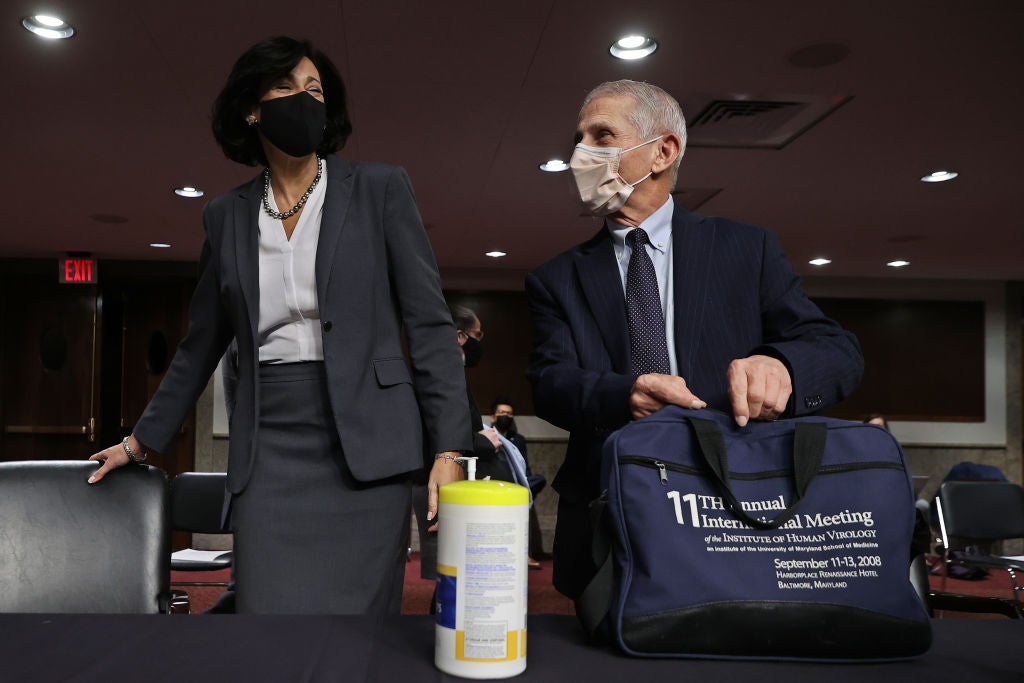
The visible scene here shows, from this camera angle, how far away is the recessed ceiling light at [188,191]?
527cm

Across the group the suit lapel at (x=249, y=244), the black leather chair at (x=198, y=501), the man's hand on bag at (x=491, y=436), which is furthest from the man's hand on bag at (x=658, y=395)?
the black leather chair at (x=198, y=501)

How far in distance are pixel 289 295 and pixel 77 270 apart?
7181 mm

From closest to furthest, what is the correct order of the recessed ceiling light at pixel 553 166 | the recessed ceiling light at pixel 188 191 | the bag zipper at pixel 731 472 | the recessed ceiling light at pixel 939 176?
the bag zipper at pixel 731 472
the recessed ceiling light at pixel 553 166
the recessed ceiling light at pixel 939 176
the recessed ceiling light at pixel 188 191

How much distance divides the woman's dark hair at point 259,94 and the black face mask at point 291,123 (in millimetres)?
46

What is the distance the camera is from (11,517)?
125 centimetres

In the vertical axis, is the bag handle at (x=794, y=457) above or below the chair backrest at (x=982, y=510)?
above

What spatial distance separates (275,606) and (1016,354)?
30.5 feet

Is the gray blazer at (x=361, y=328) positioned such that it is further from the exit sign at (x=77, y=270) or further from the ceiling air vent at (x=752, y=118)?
the exit sign at (x=77, y=270)

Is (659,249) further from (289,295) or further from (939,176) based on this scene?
(939,176)

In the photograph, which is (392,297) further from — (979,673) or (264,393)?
(979,673)

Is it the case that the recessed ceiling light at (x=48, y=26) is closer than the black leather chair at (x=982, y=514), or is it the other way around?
the recessed ceiling light at (x=48, y=26)

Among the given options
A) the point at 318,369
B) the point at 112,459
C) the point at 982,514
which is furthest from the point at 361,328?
the point at 982,514

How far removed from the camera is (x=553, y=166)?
483 cm

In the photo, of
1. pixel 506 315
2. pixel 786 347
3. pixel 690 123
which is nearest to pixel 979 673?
pixel 786 347
